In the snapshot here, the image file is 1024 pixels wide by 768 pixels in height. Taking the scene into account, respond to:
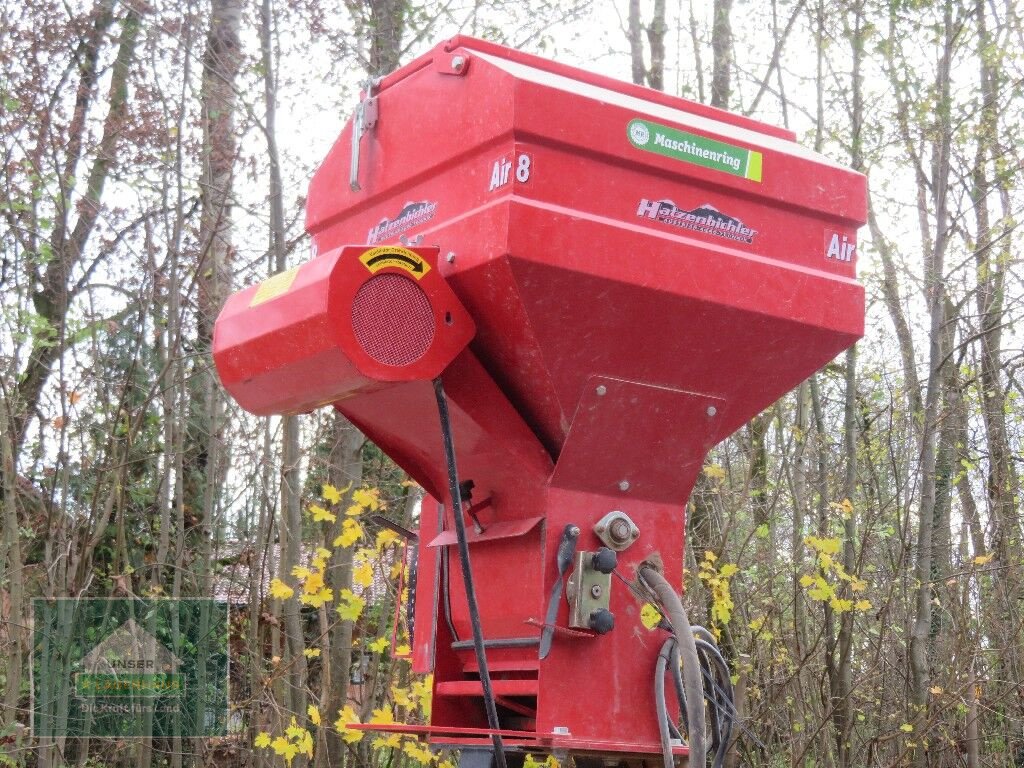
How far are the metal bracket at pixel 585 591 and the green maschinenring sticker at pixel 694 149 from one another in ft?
3.45

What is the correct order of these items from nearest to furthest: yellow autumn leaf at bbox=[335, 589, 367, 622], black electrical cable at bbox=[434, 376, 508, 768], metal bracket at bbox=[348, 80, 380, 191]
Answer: black electrical cable at bbox=[434, 376, 508, 768]
metal bracket at bbox=[348, 80, 380, 191]
yellow autumn leaf at bbox=[335, 589, 367, 622]

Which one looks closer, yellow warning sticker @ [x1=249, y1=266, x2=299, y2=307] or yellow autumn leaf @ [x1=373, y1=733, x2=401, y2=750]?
yellow warning sticker @ [x1=249, y1=266, x2=299, y2=307]

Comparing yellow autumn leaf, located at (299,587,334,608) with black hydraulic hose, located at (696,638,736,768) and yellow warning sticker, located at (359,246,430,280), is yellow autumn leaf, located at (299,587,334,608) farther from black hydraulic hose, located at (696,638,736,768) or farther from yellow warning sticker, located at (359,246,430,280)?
yellow warning sticker, located at (359,246,430,280)

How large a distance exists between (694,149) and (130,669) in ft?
17.0

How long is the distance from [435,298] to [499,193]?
0.30m

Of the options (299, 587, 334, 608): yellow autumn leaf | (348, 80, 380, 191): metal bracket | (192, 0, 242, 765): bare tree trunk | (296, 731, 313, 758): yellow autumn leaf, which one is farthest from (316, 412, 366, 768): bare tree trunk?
(348, 80, 380, 191): metal bracket

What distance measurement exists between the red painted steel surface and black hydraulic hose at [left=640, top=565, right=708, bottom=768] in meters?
0.08

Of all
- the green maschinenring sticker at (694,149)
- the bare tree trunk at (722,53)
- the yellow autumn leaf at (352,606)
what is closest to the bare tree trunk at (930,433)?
the bare tree trunk at (722,53)

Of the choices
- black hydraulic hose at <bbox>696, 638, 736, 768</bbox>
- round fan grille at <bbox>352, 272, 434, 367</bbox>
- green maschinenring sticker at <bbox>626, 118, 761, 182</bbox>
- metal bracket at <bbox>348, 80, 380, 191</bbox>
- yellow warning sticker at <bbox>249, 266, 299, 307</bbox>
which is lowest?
black hydraulic hose at <bbox>696, 638, 736, 768</bbox>

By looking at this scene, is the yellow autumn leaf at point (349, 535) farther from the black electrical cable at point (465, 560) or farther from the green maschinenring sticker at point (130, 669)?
the black electrical cable at point (465, 560)

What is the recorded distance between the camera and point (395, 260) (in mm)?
2799

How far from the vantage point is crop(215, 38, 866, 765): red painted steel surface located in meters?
2.78

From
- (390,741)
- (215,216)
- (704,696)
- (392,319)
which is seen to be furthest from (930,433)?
(215,216)

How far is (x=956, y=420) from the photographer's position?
7223 mm
